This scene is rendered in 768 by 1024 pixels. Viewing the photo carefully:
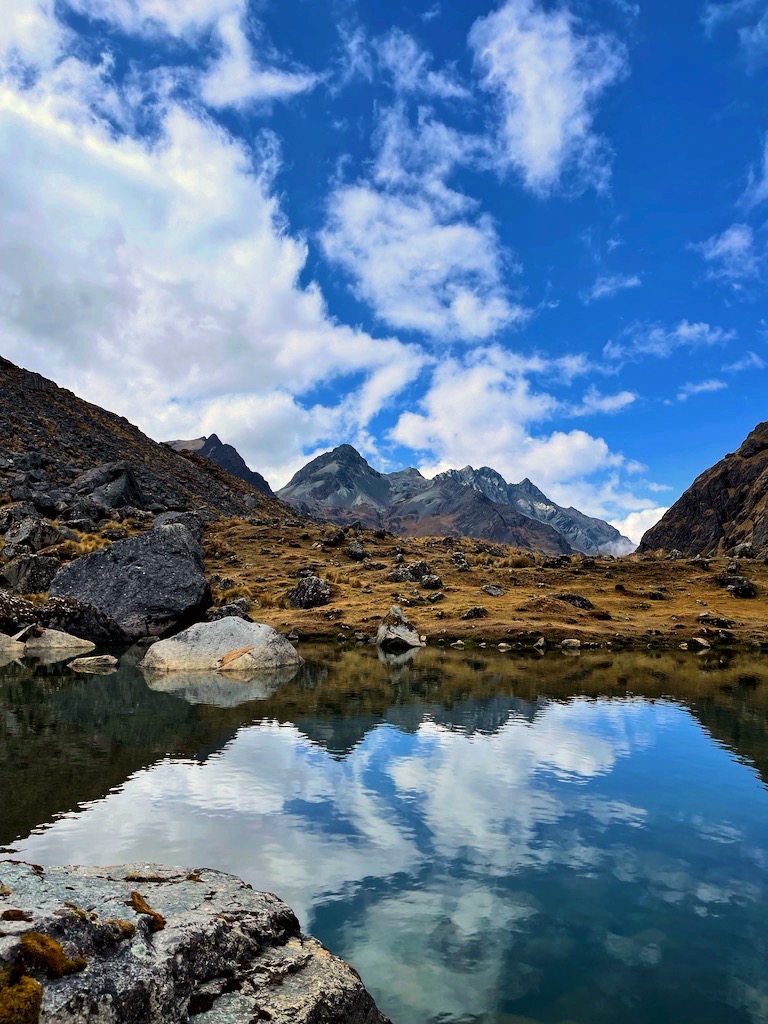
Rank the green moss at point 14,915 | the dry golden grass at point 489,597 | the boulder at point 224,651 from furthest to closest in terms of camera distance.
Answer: the dry golden grass at point 489,597 < the boulder at point 224,651 < the green moss at point 14,915

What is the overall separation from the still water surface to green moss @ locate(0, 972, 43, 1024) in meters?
4.88

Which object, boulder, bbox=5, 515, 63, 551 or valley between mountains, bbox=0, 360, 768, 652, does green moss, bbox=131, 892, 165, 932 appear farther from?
boulder, bbox=5, 515, 63, 551

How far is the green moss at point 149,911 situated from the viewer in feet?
21.0

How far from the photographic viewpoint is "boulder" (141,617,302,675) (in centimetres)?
3572

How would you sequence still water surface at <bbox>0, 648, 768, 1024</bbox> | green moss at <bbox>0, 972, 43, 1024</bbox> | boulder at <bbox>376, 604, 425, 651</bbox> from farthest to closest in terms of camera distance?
boulder at <bbox>376, 604, 425, 651</bbox> < still water surface at <bbox>0, 648, 768, 1024</bbox> < green moss at <bbox>0, 972, 43, 1024</bbox>

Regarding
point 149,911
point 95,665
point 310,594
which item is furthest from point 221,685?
point 310,594

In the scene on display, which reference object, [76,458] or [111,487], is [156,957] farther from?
[76,458]

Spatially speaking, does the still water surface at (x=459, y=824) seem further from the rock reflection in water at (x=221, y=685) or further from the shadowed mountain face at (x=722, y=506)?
the shadowed mountain face at (x=722, y=506)

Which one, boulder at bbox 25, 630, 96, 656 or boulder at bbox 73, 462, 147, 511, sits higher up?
boulder at bbox 73, 462, 147, 511

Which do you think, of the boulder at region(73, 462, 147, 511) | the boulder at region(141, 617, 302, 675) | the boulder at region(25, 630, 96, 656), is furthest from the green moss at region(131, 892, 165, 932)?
the boulder at region(73, 462, 147, 511)

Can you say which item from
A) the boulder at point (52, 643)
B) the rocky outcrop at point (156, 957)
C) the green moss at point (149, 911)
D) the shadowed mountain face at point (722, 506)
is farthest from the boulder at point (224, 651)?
the shadowed mountain face at point (722, 506)

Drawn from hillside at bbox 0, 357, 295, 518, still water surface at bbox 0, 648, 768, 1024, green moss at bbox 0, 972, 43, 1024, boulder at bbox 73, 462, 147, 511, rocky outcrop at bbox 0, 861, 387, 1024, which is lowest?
still water surface at bbox 0, 648, 768, 1024

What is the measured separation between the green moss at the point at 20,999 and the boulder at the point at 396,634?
4136 centimetres

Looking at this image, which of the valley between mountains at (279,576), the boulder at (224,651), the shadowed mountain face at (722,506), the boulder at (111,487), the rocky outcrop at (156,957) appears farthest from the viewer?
the shadowed mountain face at (722,506)
